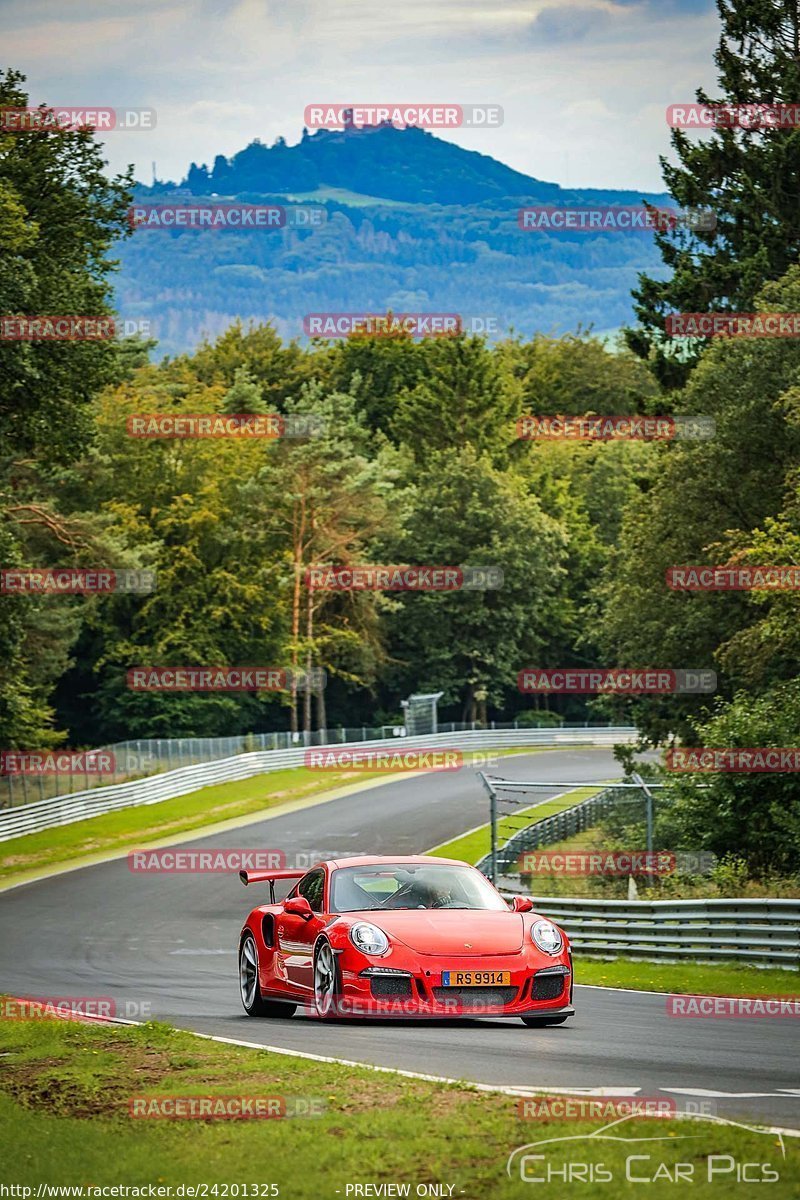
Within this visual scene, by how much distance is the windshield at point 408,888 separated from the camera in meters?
13.9

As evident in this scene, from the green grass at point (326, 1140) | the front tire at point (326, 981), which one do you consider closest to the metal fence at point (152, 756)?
the front tire at point (326, 981)

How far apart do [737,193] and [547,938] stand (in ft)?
141

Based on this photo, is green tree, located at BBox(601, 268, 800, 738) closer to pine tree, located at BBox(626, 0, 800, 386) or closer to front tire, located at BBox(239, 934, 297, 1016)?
pine tree, located at BBox(626, 0, 800, 386)

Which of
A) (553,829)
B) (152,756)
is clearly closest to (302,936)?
(553,829)

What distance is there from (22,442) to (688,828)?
19.8 meters

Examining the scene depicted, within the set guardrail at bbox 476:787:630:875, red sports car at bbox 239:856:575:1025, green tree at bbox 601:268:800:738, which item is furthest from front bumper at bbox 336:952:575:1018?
green tree at bbox 601:268:800:738

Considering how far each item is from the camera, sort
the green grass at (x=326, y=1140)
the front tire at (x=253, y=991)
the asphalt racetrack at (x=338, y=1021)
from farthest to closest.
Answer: the front tire at (x=253, y=991)
the asphalt racetrack at (x=338, y=1021)
the green grass at (x=326, y=1140)

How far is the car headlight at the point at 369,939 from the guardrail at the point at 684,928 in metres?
8.71

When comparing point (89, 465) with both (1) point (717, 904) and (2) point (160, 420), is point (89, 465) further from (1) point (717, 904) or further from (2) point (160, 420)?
(1) point (717, 904)

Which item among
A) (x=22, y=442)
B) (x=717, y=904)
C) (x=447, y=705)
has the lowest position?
(x=447, y=705)

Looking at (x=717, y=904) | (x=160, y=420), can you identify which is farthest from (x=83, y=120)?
(x=160, y=420)

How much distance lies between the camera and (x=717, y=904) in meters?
21.8

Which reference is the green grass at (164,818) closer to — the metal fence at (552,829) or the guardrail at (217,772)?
the guardrail at (217,772)

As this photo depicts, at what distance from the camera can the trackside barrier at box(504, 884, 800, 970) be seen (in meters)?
20.6
